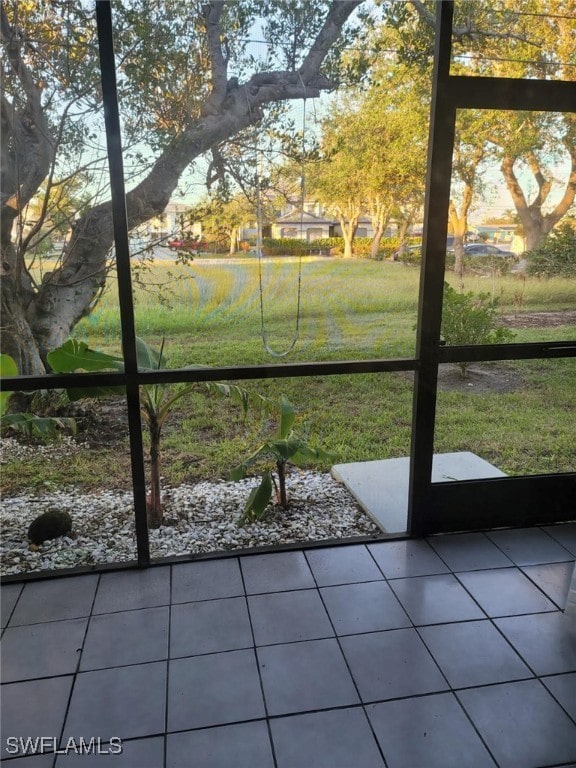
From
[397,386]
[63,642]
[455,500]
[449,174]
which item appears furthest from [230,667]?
[449,174]

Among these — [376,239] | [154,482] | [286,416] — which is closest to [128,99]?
[376,239]

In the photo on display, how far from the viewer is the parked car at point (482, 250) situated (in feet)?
8.05

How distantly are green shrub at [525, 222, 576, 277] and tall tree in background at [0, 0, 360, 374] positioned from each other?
1199 mm

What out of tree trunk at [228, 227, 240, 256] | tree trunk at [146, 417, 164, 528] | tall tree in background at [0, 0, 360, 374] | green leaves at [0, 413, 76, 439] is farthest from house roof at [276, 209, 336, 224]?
green leaves at [0, 413, 76, 439]

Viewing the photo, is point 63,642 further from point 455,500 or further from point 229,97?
point 229,97

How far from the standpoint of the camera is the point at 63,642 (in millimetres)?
1985

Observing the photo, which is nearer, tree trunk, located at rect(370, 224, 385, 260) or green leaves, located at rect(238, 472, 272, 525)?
tree trunk, located at rect(370, 224, 385, 260)

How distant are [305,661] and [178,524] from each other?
1127 millimetres

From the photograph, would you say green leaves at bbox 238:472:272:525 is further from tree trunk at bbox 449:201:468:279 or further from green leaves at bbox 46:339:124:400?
tree trunk at bbox 449:201:468:279

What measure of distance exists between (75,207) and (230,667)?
1872 mm

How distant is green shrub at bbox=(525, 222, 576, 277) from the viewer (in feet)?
8.29

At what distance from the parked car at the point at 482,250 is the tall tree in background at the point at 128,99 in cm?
93
